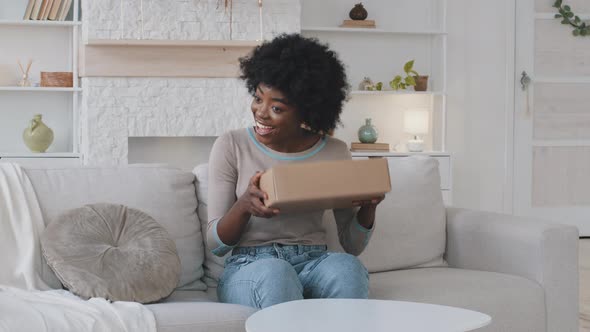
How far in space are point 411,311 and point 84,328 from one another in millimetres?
780

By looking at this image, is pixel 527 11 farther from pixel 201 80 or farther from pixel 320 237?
pixel 320 237

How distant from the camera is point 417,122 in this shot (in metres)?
6.23

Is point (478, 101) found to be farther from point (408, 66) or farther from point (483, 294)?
point (483, 294)

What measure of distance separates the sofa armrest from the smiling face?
0.86 meters

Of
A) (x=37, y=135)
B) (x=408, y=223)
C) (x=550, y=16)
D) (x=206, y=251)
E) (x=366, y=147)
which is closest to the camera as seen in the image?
(x=206, y=251)

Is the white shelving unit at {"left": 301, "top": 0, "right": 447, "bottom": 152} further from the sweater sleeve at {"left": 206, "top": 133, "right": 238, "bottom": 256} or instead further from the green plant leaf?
the sweater sleeve at {"left": 206, "top": 133, "right": 238, "bottom": 256}

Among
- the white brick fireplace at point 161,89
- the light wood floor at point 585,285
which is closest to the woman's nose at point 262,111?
the light wood floor at point 585,285

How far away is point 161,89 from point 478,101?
2505mm

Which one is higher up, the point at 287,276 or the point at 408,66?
the point at 408,66

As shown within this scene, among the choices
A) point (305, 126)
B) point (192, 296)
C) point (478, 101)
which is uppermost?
point (478, 101)

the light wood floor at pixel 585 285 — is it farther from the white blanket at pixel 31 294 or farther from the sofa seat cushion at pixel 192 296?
the white blanket at pixel 31 294

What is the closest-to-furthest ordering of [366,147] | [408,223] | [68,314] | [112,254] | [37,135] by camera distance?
[68,314]
[112,254]
[408,223]
[37,135]
[366,147]

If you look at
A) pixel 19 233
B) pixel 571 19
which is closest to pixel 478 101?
pixel 571 19

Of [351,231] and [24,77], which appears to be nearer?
[351,231]
